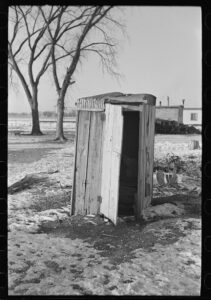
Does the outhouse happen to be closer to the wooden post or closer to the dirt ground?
the dirt ground

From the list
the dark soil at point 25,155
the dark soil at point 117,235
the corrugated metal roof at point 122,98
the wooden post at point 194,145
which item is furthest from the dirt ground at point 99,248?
the wooden post at point 194,145

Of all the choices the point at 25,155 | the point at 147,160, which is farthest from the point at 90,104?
the point at 25,155

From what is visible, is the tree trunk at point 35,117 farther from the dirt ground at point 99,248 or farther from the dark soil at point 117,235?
the dark soil at point 117,235

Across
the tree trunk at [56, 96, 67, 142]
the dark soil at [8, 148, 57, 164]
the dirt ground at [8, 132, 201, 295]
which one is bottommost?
the dirt ground at [8, 132, 201, 295]

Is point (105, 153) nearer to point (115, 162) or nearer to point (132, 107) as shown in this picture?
point (115, 162)

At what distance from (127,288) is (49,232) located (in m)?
1.44

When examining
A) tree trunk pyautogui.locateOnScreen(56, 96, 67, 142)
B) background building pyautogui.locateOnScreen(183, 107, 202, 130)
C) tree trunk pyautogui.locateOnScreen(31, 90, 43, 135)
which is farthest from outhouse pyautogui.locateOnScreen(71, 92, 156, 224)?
tree trunk pyautogui.locateOnScreen(56, 96, 67, 142)

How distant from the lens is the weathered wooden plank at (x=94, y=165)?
400cm

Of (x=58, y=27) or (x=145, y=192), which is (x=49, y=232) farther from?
(x=58, y=27)

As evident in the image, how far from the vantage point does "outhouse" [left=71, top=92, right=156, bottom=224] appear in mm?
3693

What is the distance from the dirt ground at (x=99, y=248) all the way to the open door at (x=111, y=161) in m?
0.24

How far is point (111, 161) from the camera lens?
3.77 meters

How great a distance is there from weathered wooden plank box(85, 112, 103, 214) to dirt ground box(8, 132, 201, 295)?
230mm

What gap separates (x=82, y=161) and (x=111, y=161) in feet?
1.71
